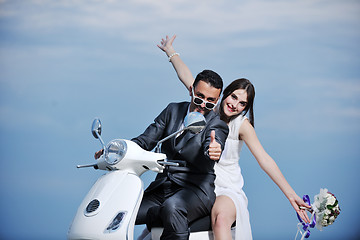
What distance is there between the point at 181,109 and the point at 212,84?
265 millimetres

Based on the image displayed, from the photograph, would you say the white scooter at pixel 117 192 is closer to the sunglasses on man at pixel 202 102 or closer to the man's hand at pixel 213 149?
the man's hand at pixel 213 149

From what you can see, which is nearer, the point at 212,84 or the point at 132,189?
the point at 132,189

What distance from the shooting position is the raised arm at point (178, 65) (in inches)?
154

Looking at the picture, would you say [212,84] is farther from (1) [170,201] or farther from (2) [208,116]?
(1) [170,201]

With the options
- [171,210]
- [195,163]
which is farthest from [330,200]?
[171,210]

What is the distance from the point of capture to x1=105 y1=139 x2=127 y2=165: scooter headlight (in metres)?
2.47

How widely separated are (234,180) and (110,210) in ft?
3.73

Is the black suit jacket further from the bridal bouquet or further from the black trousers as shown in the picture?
the bridal bouquet

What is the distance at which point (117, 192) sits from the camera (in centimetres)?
242

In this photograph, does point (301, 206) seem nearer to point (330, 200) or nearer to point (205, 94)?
point (330, 200)

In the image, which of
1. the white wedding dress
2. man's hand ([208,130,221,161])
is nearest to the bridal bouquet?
the white wedding dress

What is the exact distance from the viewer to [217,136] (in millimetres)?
2709

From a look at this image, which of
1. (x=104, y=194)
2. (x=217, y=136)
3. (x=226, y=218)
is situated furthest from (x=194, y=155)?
(x=104, y=194)

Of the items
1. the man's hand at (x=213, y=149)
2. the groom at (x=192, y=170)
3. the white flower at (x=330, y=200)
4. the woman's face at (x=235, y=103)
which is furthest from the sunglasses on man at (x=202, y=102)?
the white flower at (x=330, y=200)
